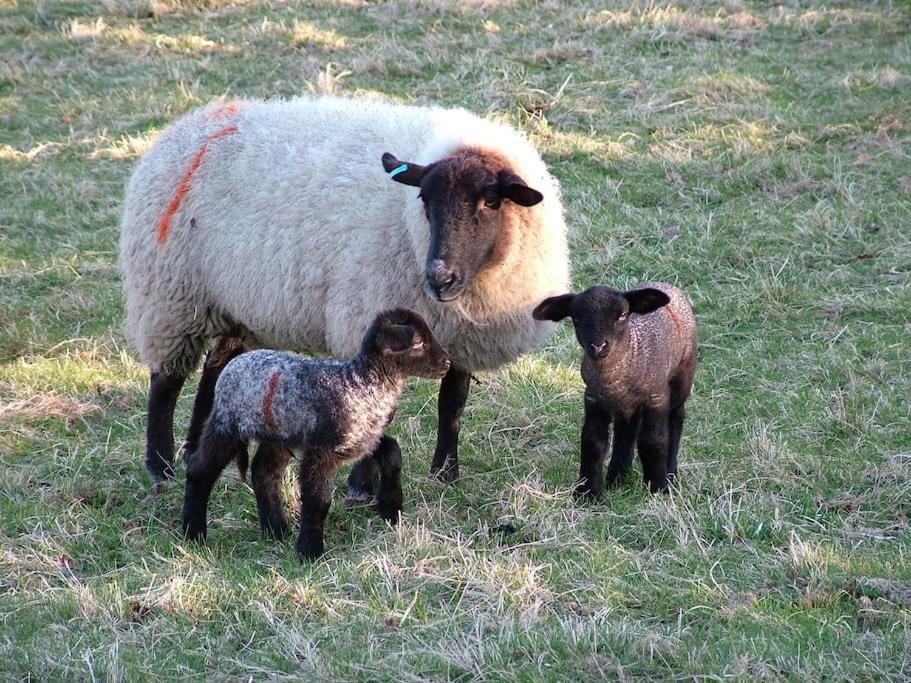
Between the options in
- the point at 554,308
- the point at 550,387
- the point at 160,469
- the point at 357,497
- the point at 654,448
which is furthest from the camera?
the point at 550,387

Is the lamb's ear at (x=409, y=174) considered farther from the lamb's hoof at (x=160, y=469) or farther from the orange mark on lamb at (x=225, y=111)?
the lamb's hoof at (x=160, y=469)

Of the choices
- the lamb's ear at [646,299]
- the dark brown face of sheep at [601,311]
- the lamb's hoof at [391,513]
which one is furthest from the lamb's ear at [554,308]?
the lamb's hoof at [391,513]

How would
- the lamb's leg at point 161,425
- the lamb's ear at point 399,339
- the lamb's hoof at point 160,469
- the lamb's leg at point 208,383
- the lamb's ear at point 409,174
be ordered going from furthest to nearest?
the lamb's leg at point 208,383
the lamb's leg at point 161,425
the lamb's hoof at point 160,469
the lamb's ear at point 409,174
the lamb's ear at point 399,339

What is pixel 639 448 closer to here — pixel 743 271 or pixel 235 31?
pixel 743 271

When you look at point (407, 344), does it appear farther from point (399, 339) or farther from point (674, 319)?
point (674, 319)

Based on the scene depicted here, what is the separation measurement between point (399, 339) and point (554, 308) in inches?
31.2

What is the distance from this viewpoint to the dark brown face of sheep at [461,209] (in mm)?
5332

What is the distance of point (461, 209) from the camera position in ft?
17.7

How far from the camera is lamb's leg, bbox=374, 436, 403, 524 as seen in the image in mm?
5246

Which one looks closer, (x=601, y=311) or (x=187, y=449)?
(x=601, y=311)

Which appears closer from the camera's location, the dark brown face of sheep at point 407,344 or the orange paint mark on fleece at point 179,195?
the dark brown face of sheep at point 407,344

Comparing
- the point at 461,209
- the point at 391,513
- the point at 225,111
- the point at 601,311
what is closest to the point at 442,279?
the point at 461,209

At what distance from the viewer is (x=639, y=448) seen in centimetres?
543

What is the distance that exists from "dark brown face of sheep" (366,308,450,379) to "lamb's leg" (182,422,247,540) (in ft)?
2.76
